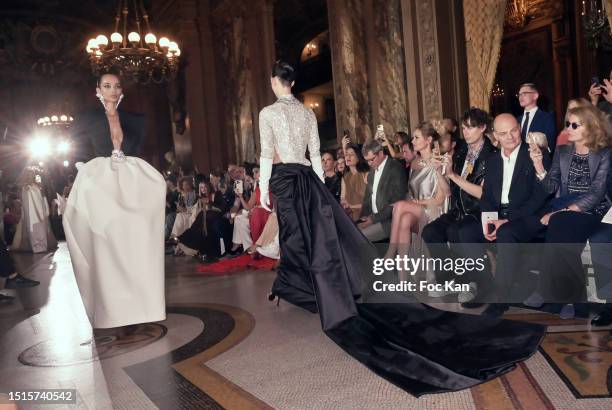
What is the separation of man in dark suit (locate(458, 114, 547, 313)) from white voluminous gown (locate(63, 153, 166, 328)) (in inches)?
89.8

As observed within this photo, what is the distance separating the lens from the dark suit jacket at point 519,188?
3.58 m

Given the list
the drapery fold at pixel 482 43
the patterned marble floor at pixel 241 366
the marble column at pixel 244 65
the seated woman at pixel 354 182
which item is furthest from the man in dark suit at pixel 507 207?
the marble column at pixel 244 65

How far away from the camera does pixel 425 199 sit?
442 centimetres

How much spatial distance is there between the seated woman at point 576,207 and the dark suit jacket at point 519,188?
132 millimetres

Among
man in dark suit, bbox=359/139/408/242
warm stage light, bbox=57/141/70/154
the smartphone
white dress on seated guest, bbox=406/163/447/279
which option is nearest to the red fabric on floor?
man in dark suit, bbox=359/139/408/242

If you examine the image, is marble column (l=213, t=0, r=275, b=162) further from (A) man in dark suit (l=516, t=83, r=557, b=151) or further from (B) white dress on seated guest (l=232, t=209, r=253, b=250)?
(A) man in dark suit (l=516, t=83, r=557, b=151)

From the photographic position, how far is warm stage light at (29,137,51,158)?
64.3 feet

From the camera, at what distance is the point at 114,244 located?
3.50 meters

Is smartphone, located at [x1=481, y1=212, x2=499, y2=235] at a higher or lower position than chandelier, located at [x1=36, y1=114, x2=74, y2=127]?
lower

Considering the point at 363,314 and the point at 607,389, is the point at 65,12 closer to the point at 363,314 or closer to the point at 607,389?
the point at 363,314

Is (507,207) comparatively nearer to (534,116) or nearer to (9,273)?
(534,116)

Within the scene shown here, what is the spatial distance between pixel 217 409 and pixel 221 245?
A: 17.0 ft

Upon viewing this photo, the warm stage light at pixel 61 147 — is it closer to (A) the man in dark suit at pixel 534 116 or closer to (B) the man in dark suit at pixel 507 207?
(A) the man in dark suit at pixel 534 116

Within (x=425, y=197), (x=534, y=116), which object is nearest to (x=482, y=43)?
(x=534, y=116)
